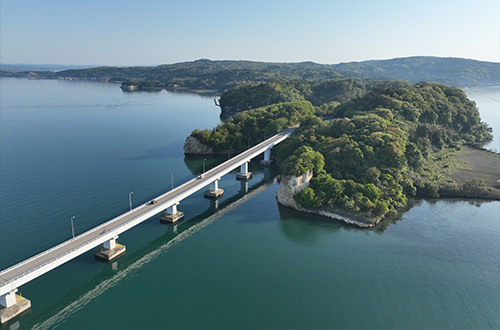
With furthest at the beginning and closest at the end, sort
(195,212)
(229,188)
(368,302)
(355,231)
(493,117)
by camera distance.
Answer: (493,117) < (229,188) < (195,212) < (355,231) < (368,302)

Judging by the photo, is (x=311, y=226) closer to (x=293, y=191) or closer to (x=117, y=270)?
(x=293, y=191)

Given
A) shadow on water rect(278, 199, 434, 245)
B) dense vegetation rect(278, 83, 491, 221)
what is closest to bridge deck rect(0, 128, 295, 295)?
shadow on water rect(278, 199, 434, 245)

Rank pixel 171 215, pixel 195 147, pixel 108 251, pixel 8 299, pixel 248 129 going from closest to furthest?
pixel 8 299, pixel 108 251, pixel 171 215, pixel 195 147, pixel 248 129

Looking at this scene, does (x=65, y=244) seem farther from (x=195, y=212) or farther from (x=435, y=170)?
(x=435, y=170)

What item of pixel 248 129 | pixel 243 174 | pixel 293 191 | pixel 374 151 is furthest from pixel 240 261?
pixel 248 129

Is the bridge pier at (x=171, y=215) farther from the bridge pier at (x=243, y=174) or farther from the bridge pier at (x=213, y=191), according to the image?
the bridge pier at (x=243, y=174)

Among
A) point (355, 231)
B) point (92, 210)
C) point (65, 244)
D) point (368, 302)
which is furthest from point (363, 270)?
point (92, 210)
